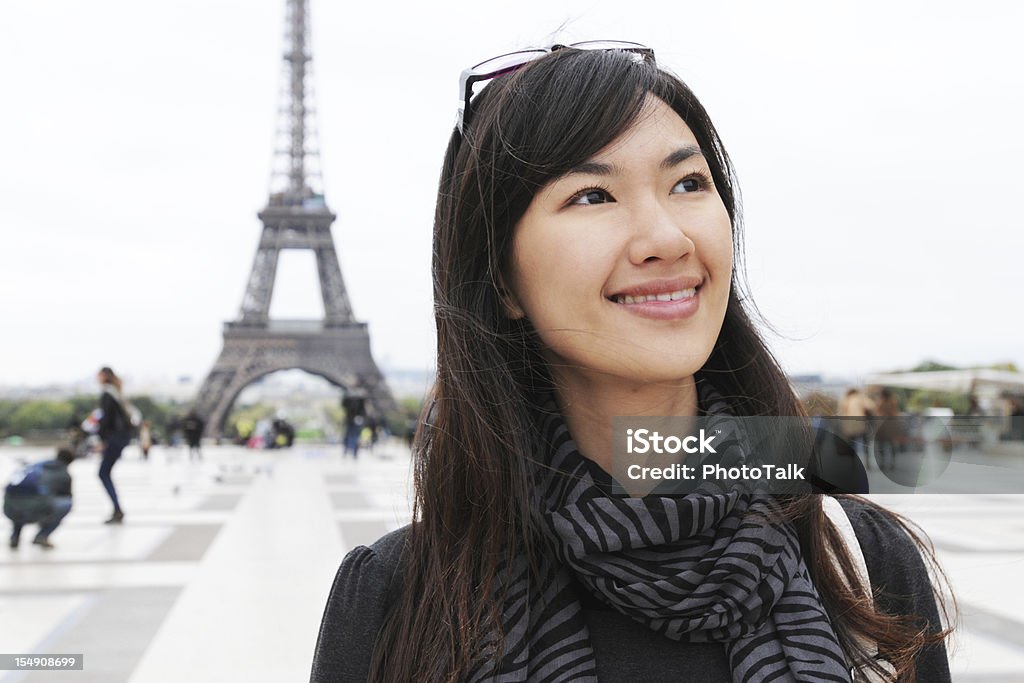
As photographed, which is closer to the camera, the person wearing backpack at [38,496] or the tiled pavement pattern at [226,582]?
the tiled pavement pattern at [226,582]

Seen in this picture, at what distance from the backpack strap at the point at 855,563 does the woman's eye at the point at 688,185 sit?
0.36 metres

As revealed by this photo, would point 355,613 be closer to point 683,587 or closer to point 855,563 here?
point 683,587

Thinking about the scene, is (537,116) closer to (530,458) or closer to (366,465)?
(530,458)

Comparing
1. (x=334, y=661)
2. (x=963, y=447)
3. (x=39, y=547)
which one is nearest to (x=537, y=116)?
(x=963, y=447)

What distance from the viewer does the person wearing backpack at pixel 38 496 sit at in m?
5.20

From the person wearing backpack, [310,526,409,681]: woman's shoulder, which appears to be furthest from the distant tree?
[310,526,409,681]: woman's shoulder

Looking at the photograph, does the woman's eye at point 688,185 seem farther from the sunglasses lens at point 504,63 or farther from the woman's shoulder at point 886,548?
the woman's shoulder at point 886,548
